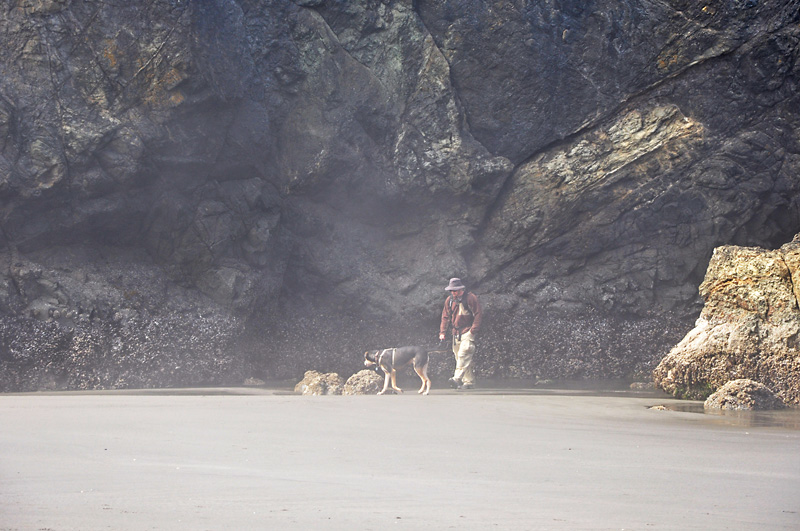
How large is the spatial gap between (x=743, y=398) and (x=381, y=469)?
610 centimetres

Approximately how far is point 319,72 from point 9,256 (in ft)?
20.4

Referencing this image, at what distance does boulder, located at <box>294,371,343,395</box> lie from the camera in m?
11.1

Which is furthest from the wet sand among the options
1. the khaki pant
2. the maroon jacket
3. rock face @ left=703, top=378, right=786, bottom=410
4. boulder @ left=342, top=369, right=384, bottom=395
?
the maroon jacket

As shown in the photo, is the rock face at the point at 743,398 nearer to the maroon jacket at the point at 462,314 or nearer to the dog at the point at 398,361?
the dog at the point at 398,361

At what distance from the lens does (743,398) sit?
9.34 meters

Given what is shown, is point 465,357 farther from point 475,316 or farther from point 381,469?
point 381,469

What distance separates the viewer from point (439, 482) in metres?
4.51

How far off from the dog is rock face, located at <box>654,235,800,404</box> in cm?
343

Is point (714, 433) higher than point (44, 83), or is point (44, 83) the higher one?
point (44, 83)

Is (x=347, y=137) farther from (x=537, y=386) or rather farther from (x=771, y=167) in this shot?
(x=771, y=167)

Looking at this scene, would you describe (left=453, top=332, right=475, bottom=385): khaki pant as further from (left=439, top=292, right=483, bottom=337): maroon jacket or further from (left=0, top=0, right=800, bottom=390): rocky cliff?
(left=0, top=0, right=800, bottom=390): rocky cliff

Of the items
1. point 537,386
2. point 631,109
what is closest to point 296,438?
point 537,386

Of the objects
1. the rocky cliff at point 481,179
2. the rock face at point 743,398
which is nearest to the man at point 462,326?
the rocky cliff at point 481,179

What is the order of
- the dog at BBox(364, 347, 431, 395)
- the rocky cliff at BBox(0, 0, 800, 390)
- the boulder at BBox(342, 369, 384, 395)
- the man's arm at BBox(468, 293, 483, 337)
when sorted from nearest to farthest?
1. the boulder at BBox(342, 369, 384, 395)
2. the dog at BBox(364, 347, 431, 395)
3. the man's arm at BBox(468, 293, 483, 337)
4. the rocky cliff at BBox(0, 0, 800, 390)
